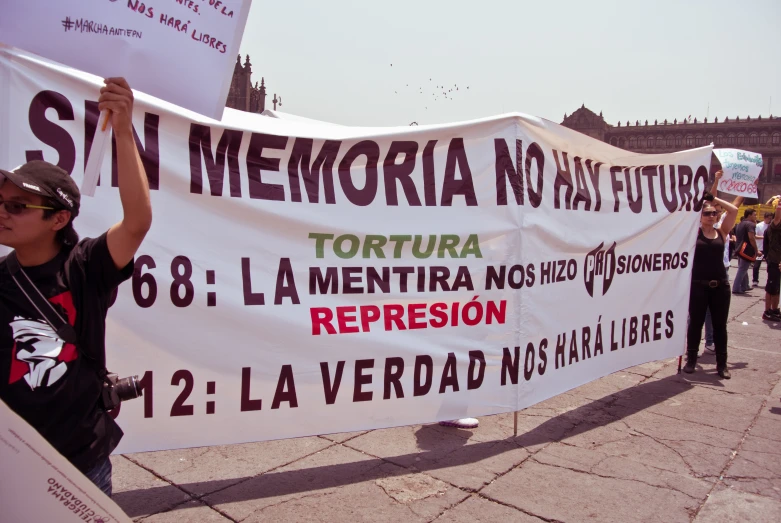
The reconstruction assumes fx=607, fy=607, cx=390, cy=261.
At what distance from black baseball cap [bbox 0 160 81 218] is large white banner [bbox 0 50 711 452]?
1.21 meters

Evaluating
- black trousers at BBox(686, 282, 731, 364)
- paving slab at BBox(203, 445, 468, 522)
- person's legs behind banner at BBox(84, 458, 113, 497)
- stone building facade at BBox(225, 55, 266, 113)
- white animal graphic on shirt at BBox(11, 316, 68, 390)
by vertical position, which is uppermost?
stone building facade at BBox(225, 55, 266, 113)

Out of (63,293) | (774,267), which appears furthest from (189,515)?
(774,267)

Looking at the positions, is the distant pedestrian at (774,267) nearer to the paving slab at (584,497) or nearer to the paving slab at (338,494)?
the paving slab at (584,497)

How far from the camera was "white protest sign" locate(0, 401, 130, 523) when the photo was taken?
56.9 inches

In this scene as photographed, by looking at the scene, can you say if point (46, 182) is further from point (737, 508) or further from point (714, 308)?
point (714, 308)

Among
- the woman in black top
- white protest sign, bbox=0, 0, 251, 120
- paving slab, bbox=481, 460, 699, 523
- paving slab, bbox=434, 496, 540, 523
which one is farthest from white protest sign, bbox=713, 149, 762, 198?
white protest sign, bbox=0, 0, 251, 120

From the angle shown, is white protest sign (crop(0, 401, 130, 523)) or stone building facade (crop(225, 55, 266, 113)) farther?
stone building facade (crop(225, 55, 266, 113))

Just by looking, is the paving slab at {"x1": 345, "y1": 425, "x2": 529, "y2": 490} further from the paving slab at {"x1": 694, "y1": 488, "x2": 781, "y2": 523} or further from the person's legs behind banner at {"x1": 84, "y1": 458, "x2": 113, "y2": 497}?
the person's legs behind banner at {"x1": 84, "y1": 458, "x2": 113, "y2": 497}

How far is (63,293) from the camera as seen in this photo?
6.05 feet

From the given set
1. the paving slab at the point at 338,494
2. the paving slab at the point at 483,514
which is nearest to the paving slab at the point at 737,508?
the paving slab at the point at 483,514

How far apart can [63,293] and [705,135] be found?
110800 millimetres

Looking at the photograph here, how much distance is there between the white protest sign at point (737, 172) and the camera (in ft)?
24.3

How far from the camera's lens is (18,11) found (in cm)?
208

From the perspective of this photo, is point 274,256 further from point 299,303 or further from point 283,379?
point 283,379
